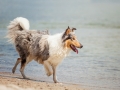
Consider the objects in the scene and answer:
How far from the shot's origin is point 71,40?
324cm

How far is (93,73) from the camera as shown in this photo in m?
3.40

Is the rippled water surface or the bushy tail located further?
the bushy tail

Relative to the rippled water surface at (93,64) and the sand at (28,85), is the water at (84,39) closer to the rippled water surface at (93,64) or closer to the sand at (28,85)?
the rippled water surface at (93,64)

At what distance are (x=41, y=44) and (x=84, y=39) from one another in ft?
1.69

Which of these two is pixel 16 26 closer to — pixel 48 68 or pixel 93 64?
pixel 48 68

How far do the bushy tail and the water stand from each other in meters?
0.08

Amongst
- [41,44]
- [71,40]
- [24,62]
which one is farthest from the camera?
[24,62]

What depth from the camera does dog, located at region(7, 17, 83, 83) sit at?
3.26 m

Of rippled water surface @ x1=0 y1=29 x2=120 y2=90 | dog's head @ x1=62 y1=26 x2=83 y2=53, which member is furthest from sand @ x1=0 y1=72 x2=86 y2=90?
dog's head @ x1=62 y1=26 x2=83 y2=53

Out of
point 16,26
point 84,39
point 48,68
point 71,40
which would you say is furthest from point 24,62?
point 84,39

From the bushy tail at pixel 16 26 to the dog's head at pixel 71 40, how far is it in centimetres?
56

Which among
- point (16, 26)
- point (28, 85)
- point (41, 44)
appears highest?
point (16, 26)

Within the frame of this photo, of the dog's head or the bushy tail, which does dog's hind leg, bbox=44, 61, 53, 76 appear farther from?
the bushy tail

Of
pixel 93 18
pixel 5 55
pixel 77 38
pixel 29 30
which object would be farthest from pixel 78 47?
pixel 5 55
